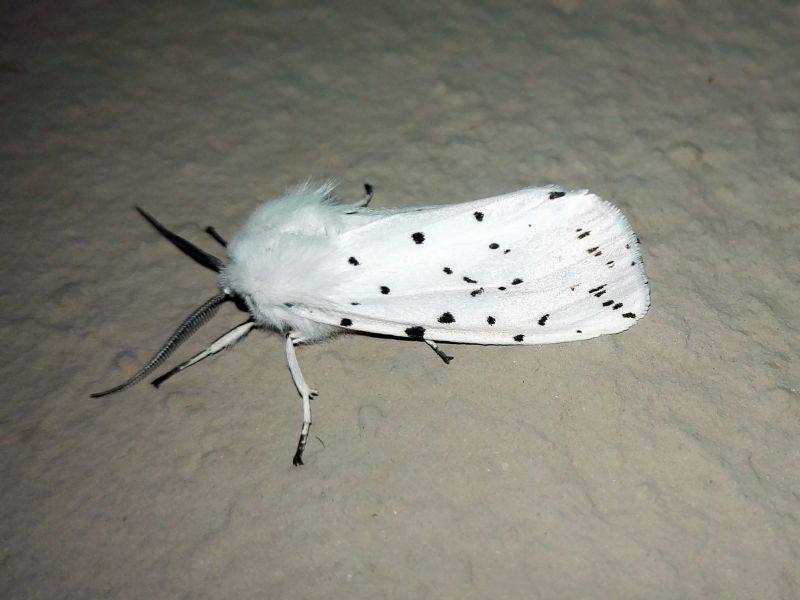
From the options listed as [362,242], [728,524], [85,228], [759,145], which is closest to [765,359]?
[728,524]

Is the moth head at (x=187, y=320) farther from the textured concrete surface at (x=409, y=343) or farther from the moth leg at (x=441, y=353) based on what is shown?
the moth leg at (x=441, y=353)

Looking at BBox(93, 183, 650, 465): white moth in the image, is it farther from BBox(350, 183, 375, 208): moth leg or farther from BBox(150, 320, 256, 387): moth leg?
→ BBox(350, 183, 375, 208): moth leg

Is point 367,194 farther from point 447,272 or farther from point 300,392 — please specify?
→ point 300,392

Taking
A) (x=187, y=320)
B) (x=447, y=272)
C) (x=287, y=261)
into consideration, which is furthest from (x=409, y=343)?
(x=187, y=320)

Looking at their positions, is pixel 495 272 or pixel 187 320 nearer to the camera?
pixel 495 272

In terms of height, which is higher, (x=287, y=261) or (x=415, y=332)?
(x=287, y=261)

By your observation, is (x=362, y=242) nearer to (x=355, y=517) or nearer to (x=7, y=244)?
(x=355, y=517)
